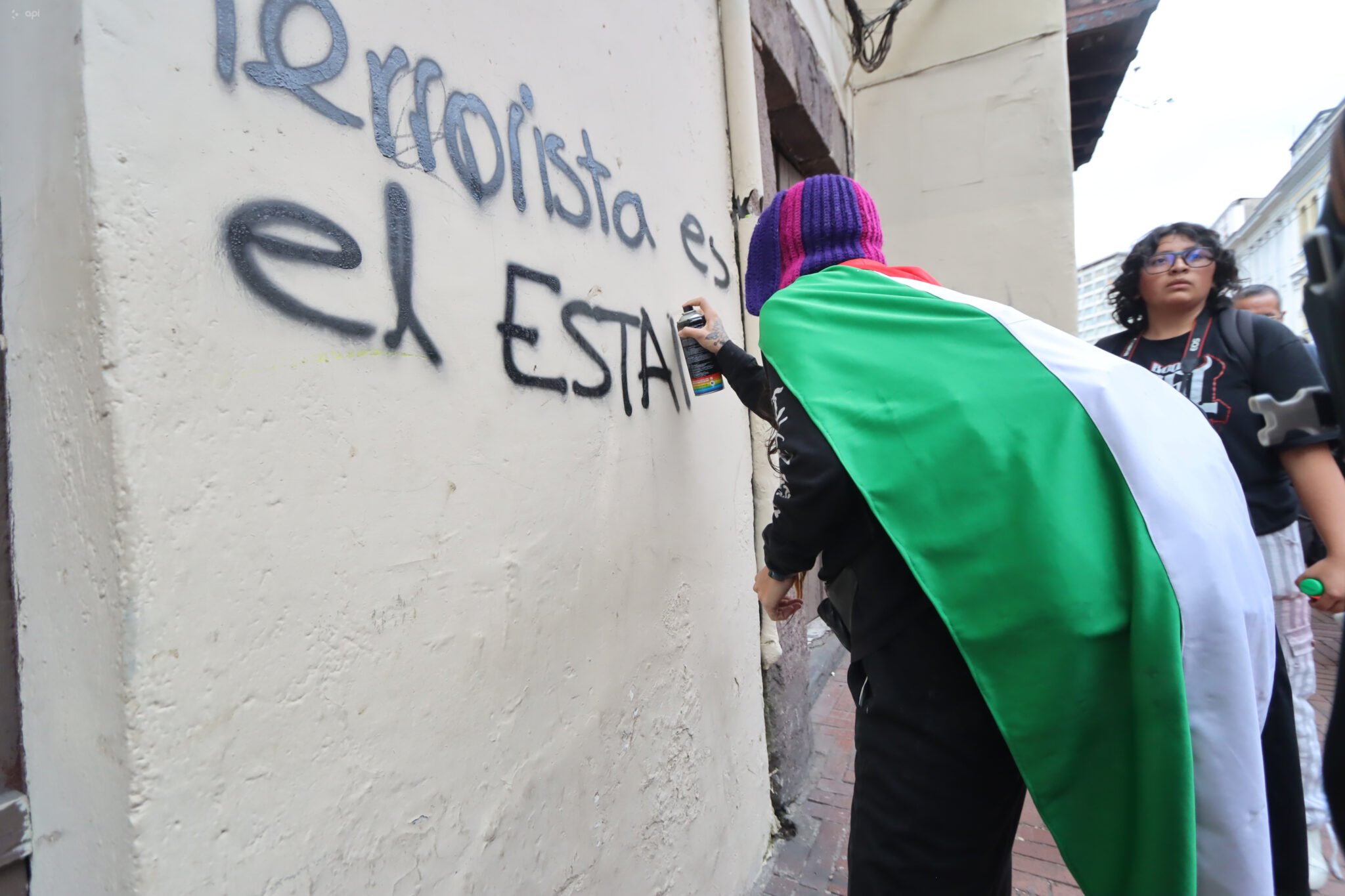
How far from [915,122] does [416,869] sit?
5513 millimetres

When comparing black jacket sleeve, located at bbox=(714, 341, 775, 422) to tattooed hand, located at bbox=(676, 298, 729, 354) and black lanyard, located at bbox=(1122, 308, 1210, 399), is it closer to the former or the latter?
tattooed hand, located at bbox=(676, 298, 729, 354)

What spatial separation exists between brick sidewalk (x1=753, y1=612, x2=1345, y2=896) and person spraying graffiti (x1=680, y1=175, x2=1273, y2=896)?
3.25ft

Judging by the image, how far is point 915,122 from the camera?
16.7 ft

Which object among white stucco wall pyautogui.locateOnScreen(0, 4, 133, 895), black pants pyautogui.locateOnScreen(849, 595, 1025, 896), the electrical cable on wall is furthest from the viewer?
the electrical cable on wall

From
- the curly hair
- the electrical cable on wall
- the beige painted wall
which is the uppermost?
the electrical cable on wall

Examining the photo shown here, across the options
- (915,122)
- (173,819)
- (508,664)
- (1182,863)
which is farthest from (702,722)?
(915,122)

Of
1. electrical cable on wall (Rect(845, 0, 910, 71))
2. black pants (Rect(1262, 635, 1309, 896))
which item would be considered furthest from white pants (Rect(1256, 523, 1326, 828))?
electrical cable on wall (Rect(845, 0, 910, 71))

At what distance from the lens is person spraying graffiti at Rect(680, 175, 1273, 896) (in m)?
1.04

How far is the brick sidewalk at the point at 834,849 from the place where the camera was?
85.6 inches

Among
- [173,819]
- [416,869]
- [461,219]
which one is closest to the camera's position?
[173,819]

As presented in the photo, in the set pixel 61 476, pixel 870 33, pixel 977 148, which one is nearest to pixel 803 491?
pixel 61 476

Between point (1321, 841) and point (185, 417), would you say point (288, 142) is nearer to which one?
point (185, 417)

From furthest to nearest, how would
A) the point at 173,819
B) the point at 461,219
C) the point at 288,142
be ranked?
the point at 461,219 → the point at 288,142 → the point at 173,819

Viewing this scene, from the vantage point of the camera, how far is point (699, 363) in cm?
187
